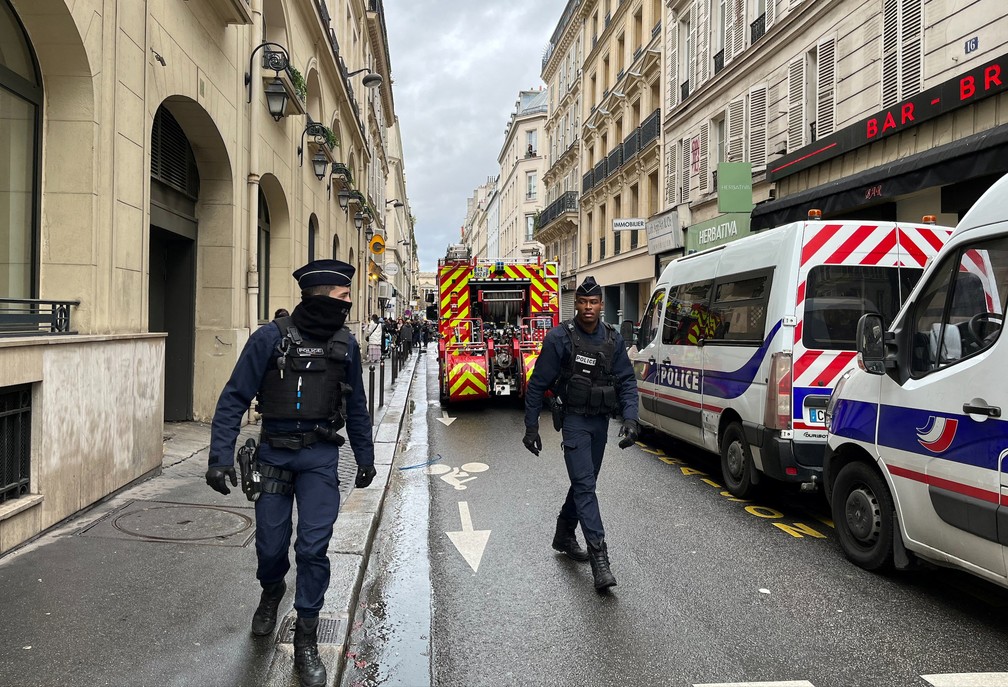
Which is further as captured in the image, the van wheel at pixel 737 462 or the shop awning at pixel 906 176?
the shop awning at pixel 906 176

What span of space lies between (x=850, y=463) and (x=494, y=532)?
2.63 m

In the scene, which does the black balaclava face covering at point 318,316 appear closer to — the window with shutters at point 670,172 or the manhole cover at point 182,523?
the manhole cover at point 182,523

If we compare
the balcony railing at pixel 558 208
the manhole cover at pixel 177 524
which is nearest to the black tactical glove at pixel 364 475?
the manhole cover at pixel 177 524

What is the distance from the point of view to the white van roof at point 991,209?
3.96m

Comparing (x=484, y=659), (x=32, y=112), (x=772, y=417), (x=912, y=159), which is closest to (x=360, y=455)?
(x=484, y=659)

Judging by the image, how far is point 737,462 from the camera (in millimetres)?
6945

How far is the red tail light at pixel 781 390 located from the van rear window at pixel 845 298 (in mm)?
226

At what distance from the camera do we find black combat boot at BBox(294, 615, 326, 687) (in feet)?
10.5

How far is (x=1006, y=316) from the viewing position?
376cm

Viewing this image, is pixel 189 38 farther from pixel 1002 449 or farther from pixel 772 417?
pixel 1002 449

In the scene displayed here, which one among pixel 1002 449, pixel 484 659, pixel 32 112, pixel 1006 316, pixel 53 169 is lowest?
pixel 484 659

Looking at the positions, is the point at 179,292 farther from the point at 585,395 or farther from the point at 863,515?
the point at 863,515

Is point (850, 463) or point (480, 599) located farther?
point (850, 463)

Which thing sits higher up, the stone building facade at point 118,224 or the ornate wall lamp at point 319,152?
the ornate wall lamp at point 319,152
